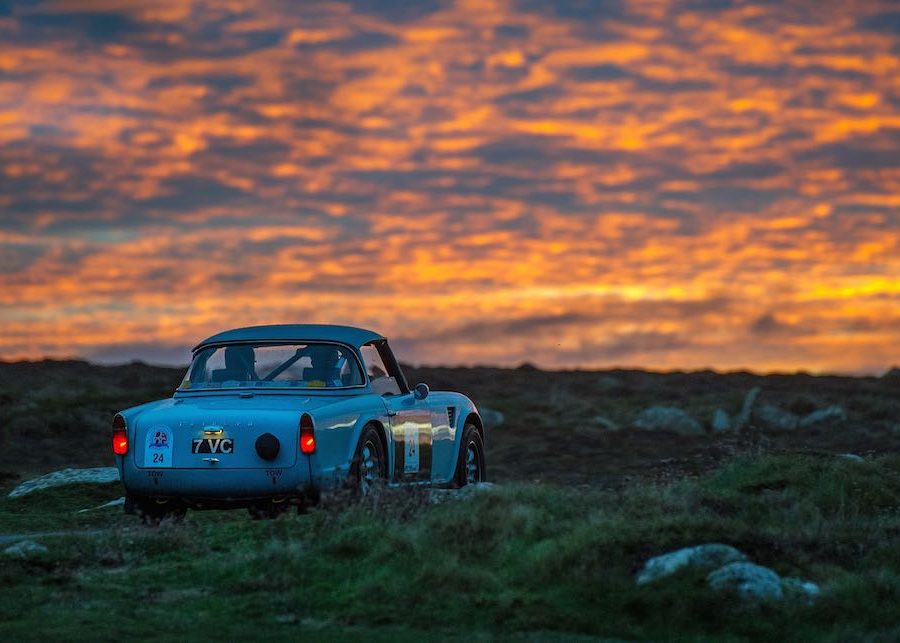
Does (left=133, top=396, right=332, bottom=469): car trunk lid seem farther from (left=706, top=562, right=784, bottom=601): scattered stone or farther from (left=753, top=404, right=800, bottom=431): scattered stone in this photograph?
(left=753, top=404, right=800, bottom=431): scattered stone

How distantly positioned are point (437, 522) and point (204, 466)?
2691 millimetres

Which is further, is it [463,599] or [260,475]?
[260,475]

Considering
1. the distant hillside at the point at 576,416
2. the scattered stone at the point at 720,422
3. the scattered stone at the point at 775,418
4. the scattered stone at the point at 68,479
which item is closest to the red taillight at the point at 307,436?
the distant hillside at the point at 576,416

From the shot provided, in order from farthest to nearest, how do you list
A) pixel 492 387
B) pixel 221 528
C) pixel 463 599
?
1. pixel 492 387
2. pixel 221 528
3. pixel 463 599

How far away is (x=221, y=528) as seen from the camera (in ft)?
43.9

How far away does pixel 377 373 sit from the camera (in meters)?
15.0

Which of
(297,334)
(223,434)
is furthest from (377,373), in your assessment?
(223,434)

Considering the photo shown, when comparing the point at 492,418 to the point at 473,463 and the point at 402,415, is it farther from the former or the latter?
the point at 402,415

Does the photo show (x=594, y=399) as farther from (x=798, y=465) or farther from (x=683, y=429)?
(x=798, y=465)

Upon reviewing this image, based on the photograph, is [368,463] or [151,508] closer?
[368,463]

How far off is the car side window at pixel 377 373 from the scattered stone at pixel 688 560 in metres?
4.76

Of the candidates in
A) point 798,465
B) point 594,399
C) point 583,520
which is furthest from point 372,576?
point 594,399

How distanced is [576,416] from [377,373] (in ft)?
85.4

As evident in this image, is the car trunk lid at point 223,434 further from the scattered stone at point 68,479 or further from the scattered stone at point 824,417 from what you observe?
the scattered stone at point 824,417
